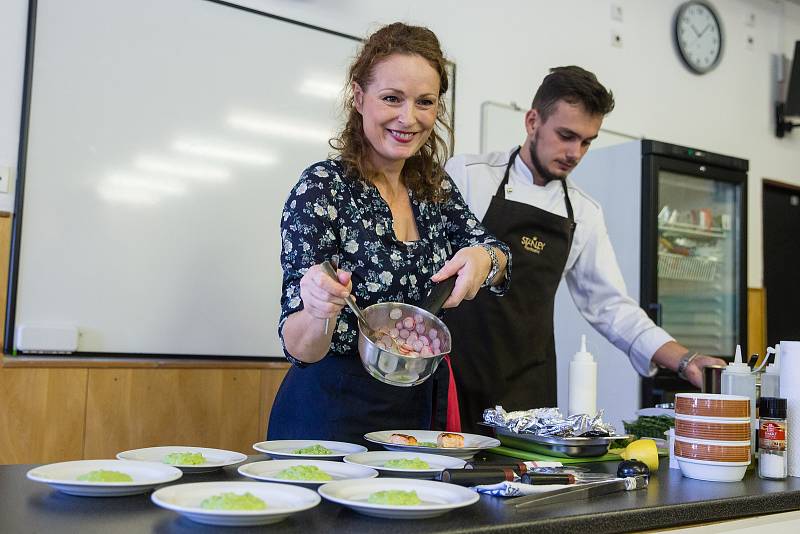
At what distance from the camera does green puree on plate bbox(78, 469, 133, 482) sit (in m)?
A: 0.95

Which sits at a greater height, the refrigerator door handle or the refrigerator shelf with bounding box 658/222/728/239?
the refrigerator shelf with bounding box 658/222/728/239

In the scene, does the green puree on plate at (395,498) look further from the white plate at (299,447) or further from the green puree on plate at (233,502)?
the white plate at (299,447)

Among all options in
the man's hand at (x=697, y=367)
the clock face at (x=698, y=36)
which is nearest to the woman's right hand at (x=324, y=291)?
the man's hand at (x=697, y=367)

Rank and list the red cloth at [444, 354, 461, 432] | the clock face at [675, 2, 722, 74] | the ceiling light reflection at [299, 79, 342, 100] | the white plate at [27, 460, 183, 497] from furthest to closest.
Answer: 1. the clock face at [675, 2, 722, 74]
2. the ceiling light reflection at [299, 79, 342, 100]
3. the red cloth at [444, 354, 461, 432]
4. the white plate at [27, 460, 183, 497]

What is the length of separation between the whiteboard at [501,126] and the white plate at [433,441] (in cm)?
218

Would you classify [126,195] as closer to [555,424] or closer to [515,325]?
[515,325]

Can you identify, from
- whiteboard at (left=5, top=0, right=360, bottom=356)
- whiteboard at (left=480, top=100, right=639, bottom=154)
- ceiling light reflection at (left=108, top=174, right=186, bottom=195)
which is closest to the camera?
whiteboard at (left=5, top=0, right=360, bottom=356)

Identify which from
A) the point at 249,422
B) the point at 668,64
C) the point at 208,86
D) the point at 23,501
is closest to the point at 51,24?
the point at 208,86

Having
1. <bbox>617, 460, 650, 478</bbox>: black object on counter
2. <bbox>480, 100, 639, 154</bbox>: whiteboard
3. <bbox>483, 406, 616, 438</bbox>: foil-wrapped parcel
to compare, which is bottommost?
<bbox>617, 460, 650, 478</bbox>: black object on counter

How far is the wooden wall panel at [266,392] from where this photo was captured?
286cm

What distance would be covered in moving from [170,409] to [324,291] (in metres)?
1.69

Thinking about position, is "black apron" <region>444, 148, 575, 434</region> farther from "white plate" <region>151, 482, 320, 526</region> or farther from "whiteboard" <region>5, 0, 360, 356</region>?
"white plate" <region>151, 482, 320, 526</region>

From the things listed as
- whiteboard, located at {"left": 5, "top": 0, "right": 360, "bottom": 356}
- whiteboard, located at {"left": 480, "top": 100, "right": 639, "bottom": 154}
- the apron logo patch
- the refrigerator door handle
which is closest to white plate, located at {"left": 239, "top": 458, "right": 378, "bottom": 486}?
the apron logo patch

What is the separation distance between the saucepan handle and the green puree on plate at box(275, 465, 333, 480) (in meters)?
0.39
